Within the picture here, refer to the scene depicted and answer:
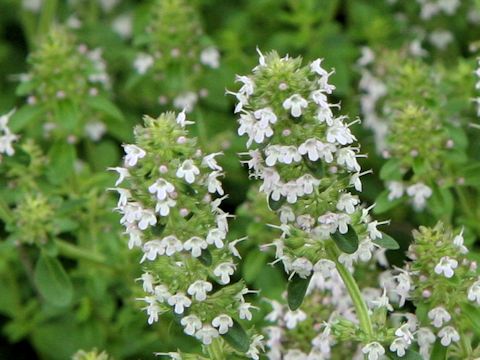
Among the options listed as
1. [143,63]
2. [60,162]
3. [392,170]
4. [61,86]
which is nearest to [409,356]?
[392,170]

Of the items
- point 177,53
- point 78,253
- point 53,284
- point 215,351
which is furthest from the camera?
point 177,53

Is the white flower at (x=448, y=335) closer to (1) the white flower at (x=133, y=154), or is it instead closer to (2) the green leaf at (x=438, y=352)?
(2) the green leaf at (x=438, y=352)

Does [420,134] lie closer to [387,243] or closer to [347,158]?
[387,243]

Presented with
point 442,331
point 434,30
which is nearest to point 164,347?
point 442,331

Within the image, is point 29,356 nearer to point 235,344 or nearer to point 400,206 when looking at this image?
point 400,206

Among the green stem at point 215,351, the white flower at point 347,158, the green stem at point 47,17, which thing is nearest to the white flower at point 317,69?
the white flower at point 347,158

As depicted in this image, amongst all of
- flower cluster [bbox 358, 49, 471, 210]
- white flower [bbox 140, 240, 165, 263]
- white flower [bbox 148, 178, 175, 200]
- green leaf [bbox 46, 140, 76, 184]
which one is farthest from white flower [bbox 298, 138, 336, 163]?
green leaf [bbox 46, 140, 76, 184]

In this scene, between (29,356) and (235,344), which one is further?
(29,356)
